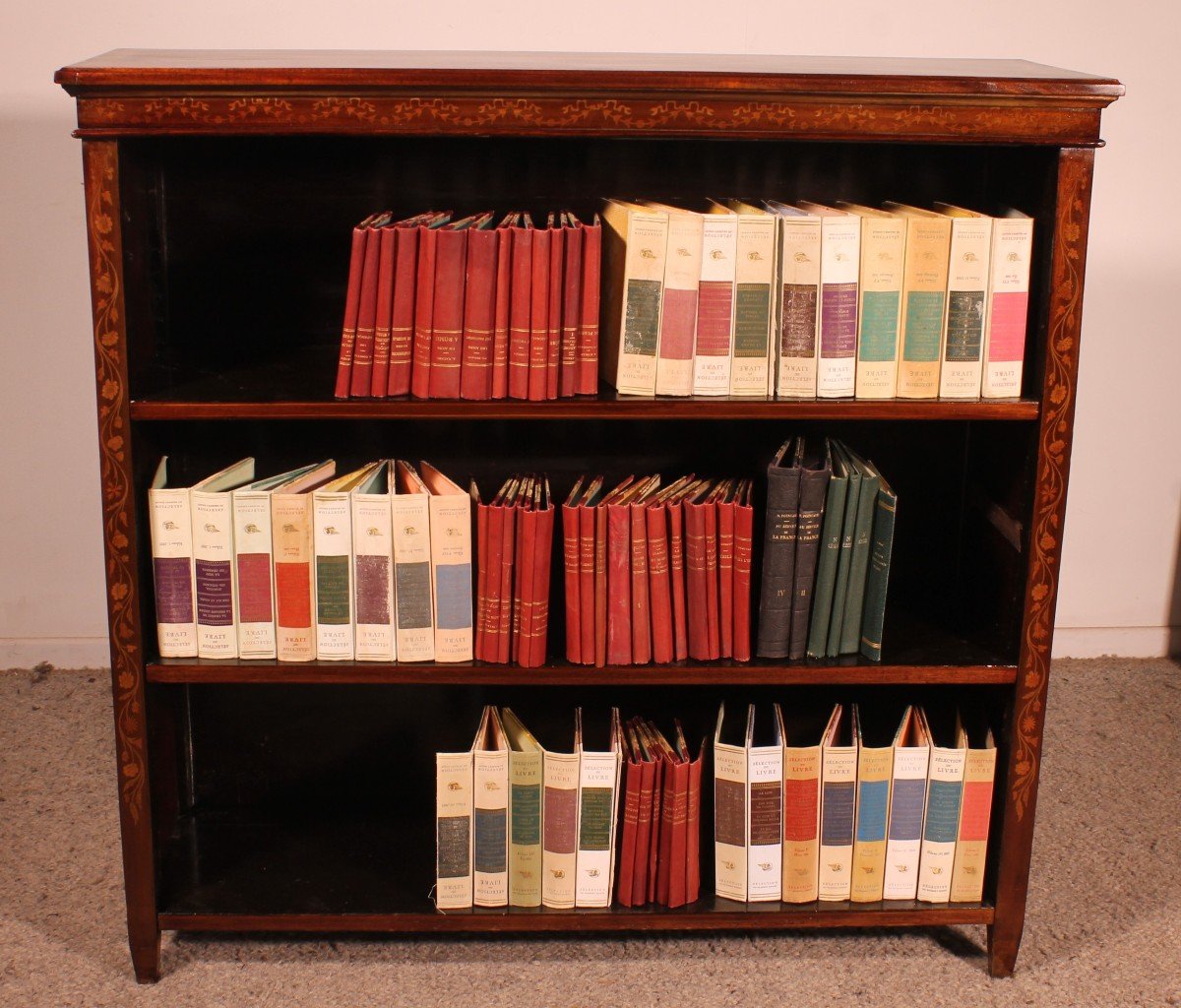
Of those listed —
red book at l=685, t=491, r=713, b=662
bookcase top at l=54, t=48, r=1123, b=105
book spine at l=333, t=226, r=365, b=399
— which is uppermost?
bookcase top at l=54, t=48, r=1123, b=105

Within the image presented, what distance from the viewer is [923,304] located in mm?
1778

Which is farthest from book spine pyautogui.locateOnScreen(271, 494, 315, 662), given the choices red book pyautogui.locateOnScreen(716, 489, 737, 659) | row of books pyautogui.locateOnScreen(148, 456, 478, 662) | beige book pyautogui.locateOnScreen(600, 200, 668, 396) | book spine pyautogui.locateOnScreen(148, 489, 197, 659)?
red book pyautogui.locateOnScreen(716, 489, 737, 659)

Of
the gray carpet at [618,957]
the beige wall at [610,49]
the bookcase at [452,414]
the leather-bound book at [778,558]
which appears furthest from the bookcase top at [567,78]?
the gray carpet at [618,957]

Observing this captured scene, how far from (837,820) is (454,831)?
577mm

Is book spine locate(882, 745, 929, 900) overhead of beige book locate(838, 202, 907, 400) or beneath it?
beneath

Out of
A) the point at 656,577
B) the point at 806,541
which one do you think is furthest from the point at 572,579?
the point at 806,541

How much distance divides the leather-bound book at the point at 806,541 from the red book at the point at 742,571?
68mm

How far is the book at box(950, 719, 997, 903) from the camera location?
1940 mm

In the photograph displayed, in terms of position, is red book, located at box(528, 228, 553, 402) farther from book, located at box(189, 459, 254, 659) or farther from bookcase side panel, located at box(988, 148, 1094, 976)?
bookcase side panel, located at box(988, 148, 1094, 976)

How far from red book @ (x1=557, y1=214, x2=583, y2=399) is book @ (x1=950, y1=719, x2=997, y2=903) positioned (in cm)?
82

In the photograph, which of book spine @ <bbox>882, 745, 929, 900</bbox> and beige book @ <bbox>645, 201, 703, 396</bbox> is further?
book spine @ <bbox>882, 745, 929, 900</bbox>

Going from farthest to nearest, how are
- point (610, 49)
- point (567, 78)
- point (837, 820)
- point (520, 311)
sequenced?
point (610, 49) → point (837, 820) → point (520, 311) → point (567, 78)

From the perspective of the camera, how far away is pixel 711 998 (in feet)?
6.28

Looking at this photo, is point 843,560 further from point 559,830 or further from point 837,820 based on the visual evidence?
point 559,830
